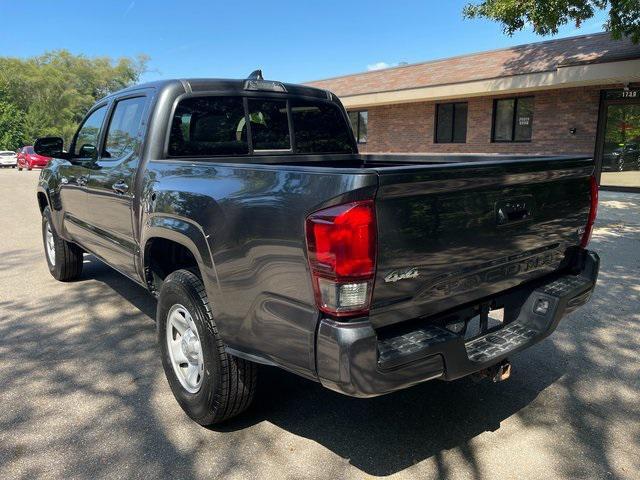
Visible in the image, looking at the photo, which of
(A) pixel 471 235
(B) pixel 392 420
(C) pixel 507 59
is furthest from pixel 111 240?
(C) pixel 507 59

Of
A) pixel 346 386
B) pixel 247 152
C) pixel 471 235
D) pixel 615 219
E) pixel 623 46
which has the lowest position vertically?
pixel 615 219

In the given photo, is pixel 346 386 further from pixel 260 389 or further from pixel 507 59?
pixel 507 59

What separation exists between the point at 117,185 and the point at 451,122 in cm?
1687

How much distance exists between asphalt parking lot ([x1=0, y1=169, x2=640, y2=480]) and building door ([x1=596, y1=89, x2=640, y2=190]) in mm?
12273

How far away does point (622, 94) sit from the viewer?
1430 cm

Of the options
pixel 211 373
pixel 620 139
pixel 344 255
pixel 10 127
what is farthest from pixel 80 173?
pixel 10 127

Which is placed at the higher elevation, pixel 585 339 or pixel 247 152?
pixel 247 152

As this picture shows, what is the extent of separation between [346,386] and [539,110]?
53.0 feet

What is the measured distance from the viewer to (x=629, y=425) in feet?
9.86

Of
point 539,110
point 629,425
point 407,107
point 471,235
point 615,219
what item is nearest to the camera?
point 471,235

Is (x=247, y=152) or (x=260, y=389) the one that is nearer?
(x=260, y=389)

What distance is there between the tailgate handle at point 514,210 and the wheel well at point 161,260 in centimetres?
185

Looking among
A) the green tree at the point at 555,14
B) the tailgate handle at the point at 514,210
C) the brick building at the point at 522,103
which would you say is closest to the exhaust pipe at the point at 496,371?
the tailgate handle at the point at 514,210

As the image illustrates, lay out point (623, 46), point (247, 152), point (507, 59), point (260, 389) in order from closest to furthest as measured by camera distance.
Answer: point (260, 389)
point (247, 152)
point (623, 46)
point (507, 59)
